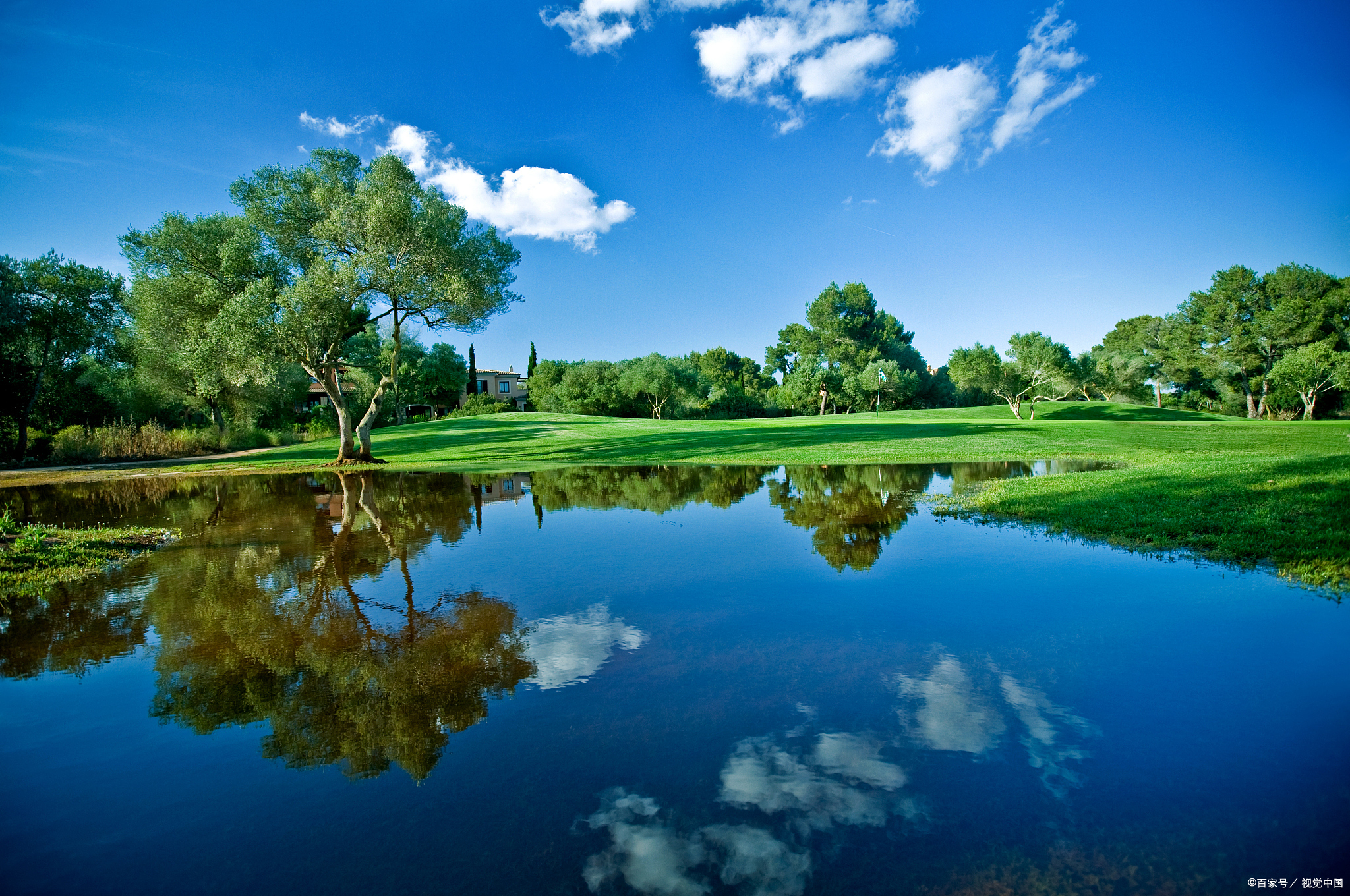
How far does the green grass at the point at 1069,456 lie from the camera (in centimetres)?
818

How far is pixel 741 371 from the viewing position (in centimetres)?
10194

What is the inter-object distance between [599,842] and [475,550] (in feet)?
21.4

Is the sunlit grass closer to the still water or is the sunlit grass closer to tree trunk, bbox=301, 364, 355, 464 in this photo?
the still water

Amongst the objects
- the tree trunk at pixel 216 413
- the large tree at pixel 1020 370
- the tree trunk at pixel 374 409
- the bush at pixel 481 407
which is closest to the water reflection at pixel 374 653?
the tree trunk at pixel 374 409

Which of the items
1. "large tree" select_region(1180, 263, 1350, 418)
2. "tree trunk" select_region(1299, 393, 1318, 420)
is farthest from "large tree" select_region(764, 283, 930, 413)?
"tree trunk" select_region(1299, 393, 1318, 420)

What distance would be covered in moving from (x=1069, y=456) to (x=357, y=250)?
26536 millimetres

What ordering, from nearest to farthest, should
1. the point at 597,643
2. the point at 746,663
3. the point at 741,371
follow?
the point at 746,663 → the point at 597,643 → the point at 741,371

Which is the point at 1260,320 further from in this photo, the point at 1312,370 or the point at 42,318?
the point at 42,318

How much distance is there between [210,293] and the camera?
20719mm

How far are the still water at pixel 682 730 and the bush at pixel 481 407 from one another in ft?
178

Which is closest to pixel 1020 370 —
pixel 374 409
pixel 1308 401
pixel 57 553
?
pixel 1308 401

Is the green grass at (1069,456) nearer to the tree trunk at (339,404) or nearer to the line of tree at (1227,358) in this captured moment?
the tree trunk at (339,404)

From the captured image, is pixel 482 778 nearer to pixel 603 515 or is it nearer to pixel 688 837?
pixel 688 837

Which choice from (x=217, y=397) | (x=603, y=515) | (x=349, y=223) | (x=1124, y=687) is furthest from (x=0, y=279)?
(x=1124, y=687)
